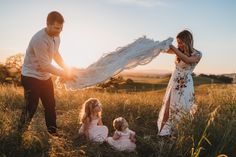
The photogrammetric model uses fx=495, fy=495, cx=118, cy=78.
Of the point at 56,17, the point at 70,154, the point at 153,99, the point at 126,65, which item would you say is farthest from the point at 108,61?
the point at 153,99

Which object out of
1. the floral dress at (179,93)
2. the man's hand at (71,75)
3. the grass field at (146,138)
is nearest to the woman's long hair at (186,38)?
the floral dress at (179,93)

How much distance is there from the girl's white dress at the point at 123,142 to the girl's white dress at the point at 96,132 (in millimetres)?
171

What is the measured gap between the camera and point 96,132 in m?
8.26

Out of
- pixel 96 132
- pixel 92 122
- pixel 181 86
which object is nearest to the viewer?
pixel 96 132

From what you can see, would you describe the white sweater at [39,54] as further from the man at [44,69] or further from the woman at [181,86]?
the woman at [181,86]

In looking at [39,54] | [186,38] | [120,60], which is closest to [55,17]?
[39,54]

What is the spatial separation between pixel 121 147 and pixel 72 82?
134cm

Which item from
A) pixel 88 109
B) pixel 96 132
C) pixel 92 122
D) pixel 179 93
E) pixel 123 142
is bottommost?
pixel 123 142

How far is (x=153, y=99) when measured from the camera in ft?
40.2

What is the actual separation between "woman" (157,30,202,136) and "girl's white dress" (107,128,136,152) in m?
0.81

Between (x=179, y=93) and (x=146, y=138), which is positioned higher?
(x=179, y=93)

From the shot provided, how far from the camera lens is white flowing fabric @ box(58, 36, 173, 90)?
7.03m

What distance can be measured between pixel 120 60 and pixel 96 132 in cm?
164

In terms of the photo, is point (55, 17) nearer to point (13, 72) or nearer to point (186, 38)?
point (186, 38)
